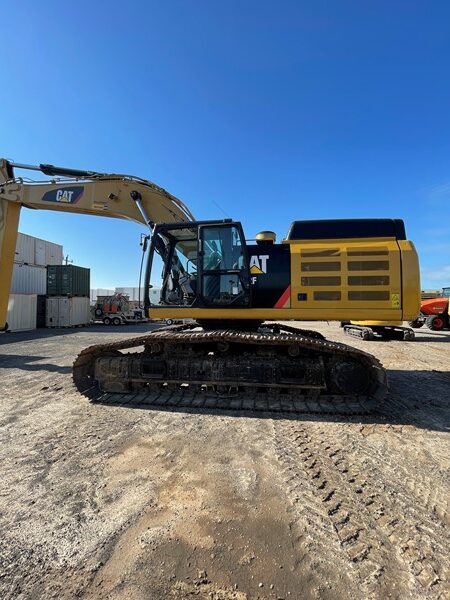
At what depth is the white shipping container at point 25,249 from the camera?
26.5m

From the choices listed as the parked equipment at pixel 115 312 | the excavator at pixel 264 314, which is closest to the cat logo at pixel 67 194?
the excavator at pixel 264 314

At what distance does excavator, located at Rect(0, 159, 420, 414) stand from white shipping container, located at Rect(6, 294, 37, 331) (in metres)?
19.4

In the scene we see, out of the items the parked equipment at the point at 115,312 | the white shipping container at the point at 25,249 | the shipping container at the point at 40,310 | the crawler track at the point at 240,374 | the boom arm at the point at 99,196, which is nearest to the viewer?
the crawler track at the point at 240,374

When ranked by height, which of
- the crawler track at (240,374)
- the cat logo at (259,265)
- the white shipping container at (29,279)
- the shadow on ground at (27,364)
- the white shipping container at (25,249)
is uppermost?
the white shipping container at (25,249)

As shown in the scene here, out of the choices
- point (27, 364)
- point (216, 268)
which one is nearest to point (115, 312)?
point (27, 364)

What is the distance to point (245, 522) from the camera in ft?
8.05

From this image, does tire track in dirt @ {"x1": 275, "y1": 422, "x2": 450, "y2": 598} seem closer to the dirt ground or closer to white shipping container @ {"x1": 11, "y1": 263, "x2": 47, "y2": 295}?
the dirt ground

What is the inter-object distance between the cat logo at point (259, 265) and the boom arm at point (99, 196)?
2417 mm

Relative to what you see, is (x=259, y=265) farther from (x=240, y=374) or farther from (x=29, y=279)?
(x=29, y=279)

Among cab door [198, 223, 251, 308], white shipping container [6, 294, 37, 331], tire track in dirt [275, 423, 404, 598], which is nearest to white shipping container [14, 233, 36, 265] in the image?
white shipping container [6, 294, 37, 331]

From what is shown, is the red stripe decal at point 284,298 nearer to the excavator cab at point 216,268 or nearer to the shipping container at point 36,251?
the excavator cab at point 216,268

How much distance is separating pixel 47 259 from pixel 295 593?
34.0 meters

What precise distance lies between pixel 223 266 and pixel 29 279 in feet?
86.3

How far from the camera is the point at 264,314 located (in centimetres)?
559
